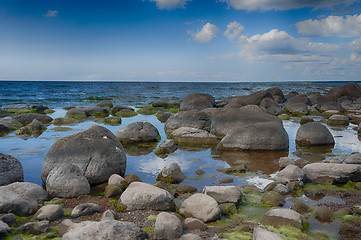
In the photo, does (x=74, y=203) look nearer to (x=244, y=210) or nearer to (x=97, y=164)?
(x=97, y=164)

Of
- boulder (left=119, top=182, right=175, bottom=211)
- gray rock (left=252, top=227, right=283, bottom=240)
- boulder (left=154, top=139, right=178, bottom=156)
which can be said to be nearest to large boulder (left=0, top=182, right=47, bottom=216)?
boulder (left=119, top=182, right=175, bottom=211)

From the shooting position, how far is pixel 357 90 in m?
33.3

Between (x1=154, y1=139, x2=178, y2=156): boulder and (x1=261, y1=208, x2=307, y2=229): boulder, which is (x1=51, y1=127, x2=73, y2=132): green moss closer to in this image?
(x1=154, y1=139, x2=178, y2=156): boulder

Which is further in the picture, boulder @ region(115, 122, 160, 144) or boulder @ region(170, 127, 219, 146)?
boulder @ region(170, 127, 219, 146)

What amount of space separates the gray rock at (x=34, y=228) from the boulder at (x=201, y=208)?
98.4 inches

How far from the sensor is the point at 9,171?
7629 mm

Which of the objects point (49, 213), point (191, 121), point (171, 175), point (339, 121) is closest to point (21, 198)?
point (49, 213)

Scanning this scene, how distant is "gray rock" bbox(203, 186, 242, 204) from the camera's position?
21.5ft

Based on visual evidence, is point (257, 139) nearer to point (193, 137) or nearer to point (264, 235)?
point (193, 137)

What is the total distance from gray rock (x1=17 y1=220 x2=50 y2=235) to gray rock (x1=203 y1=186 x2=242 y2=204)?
326cm

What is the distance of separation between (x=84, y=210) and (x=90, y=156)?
8.33 ft

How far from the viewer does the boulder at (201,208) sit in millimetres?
5750

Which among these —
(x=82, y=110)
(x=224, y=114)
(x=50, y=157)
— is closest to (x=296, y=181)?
(x=50, y=157)

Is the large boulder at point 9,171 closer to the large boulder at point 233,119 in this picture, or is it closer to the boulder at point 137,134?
the boulder at point 137,134
